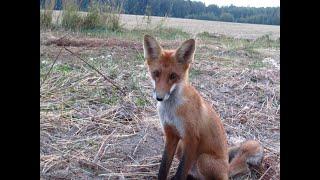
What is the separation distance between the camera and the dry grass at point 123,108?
10.7 ft

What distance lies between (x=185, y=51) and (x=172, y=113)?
395 millimetres

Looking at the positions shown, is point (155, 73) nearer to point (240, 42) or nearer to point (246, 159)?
point (246, 159)

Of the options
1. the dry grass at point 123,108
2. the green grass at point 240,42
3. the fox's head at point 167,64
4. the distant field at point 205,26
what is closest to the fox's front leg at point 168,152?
the dry grass at point 123,108

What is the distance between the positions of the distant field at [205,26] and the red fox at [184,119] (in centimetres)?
Result: 456

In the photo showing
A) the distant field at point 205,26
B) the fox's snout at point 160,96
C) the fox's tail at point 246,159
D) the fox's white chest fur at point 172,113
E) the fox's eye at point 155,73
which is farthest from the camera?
the distant field at point 205,26

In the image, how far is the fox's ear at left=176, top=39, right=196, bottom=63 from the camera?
286 cm

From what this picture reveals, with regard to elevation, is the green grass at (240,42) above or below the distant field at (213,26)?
below

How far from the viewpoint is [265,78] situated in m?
5.34

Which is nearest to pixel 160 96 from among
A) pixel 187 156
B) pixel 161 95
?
pixel 161 95

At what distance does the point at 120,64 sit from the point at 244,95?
5.17ft

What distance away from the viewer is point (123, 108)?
4137 millimetres

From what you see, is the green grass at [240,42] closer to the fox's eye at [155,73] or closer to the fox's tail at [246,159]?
the fox's tail at [246,159]
